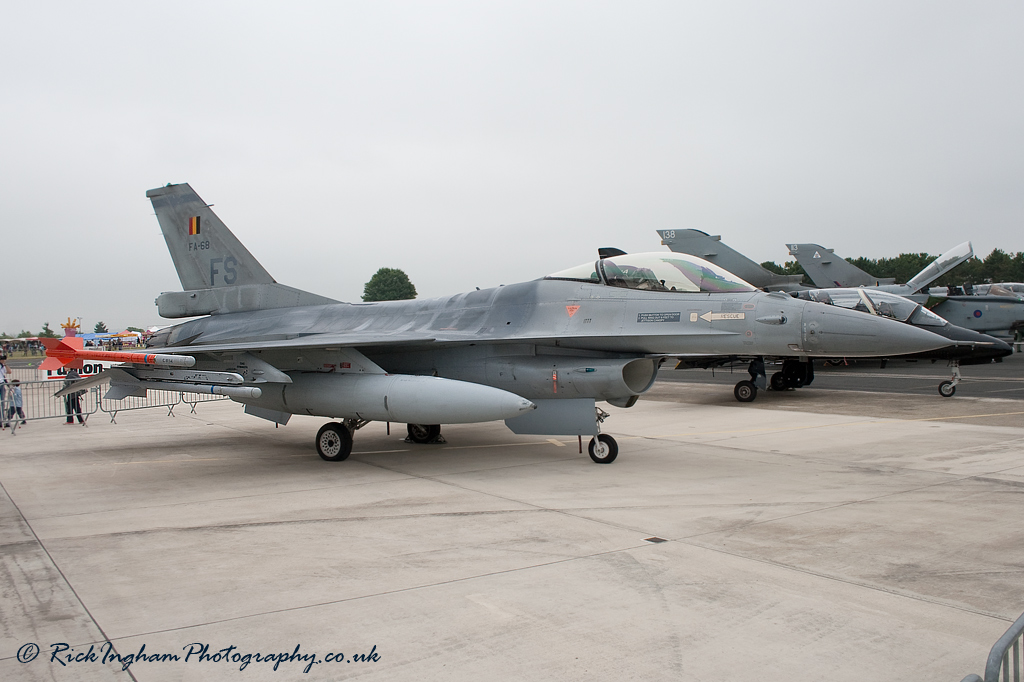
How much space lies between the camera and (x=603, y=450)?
28.0ft

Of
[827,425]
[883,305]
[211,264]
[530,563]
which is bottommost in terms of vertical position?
[827,425]

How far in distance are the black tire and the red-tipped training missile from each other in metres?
3.88

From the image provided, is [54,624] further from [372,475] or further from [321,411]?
[321,411]

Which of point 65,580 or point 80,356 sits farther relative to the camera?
point 80,356

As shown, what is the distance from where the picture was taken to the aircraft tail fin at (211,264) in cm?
1136

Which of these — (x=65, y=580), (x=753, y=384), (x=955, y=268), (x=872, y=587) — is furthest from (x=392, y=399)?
(x=955, y=268)

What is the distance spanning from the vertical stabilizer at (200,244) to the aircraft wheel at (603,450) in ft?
21.0

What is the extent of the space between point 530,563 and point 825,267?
2757 centimetres

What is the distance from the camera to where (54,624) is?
12.3ft

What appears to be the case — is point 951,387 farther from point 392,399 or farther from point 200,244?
point 200,244

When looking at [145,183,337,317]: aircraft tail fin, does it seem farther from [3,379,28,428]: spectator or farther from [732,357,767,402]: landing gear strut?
[732,357,767,402]: landing gear strut

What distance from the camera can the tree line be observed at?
235ft

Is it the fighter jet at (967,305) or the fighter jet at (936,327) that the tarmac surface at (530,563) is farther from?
the fighter jet at (967,305)

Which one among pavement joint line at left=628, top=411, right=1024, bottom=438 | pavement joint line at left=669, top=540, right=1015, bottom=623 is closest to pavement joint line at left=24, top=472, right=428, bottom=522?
pavement joint line at left=669, top=540, right=1015, bottom=623
